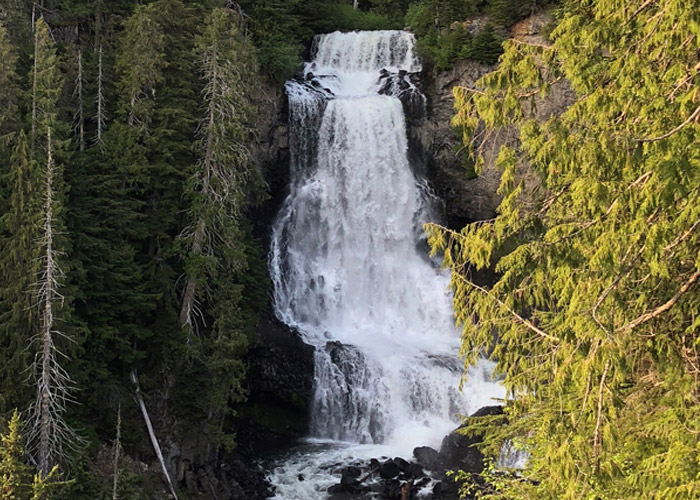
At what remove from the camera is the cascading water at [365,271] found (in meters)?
21.1

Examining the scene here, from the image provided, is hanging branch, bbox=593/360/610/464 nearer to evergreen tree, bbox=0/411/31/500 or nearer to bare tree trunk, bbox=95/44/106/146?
evergreen tree, bbox=0/411/31/500

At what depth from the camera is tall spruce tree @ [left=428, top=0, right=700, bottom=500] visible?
5.04m

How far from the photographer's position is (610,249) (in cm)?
516

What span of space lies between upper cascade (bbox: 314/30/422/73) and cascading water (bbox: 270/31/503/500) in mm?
143

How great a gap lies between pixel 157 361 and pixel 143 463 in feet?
9.33

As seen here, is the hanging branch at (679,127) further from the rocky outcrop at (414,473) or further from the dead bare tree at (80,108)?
the dead bare tree at (80,108)

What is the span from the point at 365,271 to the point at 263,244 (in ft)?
15.5

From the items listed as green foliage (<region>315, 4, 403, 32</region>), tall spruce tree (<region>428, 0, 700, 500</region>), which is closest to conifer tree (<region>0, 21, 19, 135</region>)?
tall spruce tree (<region>428, 0, 700, 500</region>)

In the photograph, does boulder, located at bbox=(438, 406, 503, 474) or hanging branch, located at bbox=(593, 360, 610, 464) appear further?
boulder, located at bbox=(438, 406, 503, 474)

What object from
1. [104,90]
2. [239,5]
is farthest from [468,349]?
[239,5]

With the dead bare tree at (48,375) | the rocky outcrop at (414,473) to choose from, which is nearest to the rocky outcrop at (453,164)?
the rocky outcrop at (414,473)

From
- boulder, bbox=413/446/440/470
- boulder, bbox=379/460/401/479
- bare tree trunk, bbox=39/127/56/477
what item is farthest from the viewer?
boulder, bbox=413/446/440/470

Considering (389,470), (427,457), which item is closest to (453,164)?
(427,457)

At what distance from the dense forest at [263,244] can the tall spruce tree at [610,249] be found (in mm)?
24
